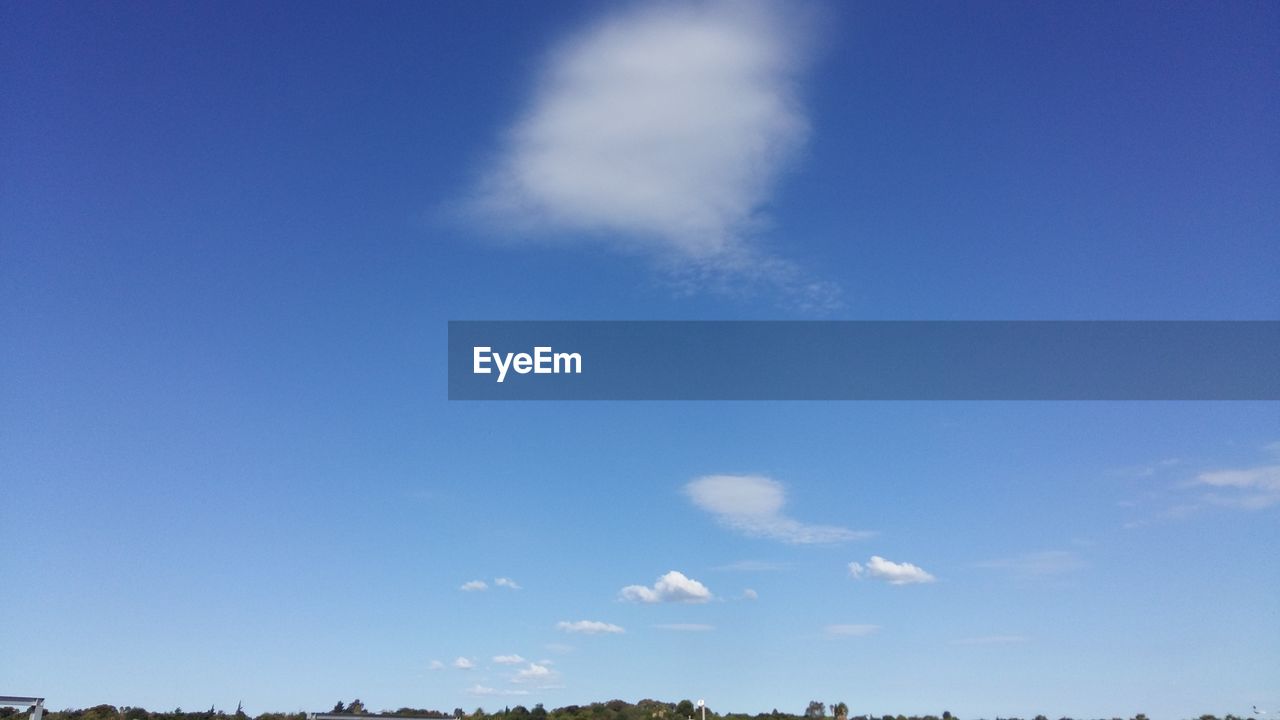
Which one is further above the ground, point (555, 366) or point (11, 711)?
point (555, 366)

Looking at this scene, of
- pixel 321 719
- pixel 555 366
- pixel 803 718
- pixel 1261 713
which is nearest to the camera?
pixel 555 366

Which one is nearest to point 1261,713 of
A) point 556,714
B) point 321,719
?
point 556,714

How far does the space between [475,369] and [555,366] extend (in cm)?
401

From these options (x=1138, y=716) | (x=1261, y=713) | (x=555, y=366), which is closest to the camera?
(x=555, y=366)

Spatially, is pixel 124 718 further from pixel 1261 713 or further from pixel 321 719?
pixel 1261 713

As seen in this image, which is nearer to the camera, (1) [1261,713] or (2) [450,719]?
(1) [1261,713]

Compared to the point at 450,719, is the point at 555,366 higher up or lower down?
higher up

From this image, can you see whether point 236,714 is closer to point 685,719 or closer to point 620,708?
point 620,708

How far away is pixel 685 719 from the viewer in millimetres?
59219

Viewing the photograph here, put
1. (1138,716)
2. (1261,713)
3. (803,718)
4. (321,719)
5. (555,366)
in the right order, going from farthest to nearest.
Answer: (1138,716), (803,718), (321,719), (1261,713), (555,366)

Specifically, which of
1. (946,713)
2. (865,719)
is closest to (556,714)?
(865,719)

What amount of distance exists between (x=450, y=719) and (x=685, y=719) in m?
16.2

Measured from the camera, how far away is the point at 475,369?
43844 mm

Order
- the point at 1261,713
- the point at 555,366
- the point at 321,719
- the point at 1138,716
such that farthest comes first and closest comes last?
the point at 1138,716, the point at 321,719, the point at 1261,713, the point at 555,366
